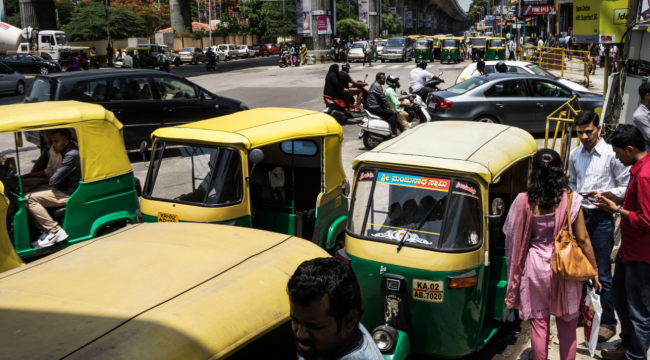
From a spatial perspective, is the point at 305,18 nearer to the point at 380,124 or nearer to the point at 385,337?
the point at 380,124

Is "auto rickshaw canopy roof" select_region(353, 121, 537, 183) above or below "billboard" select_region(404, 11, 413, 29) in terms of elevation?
below

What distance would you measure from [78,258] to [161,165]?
2.82 m

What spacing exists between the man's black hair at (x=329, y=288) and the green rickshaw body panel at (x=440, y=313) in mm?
2144

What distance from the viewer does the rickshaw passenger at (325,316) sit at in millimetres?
2137

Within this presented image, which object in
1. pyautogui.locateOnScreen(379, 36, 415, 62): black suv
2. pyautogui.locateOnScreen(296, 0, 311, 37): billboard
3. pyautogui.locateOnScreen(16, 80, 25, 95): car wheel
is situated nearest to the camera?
pyautogui.locateOnScreen(16, 80, 25, 95): car wheel

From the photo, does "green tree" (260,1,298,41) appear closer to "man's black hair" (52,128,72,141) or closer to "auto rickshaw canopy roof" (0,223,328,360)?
"man's black hair" (52,128,72,141)

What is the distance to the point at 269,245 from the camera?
11.1 ft

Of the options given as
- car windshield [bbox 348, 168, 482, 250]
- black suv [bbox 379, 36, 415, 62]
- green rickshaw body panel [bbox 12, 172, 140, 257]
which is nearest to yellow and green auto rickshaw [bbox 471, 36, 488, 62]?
black suv [bbox 379, 36, 415, 62]

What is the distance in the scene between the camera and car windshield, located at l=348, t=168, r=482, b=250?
4332 mm

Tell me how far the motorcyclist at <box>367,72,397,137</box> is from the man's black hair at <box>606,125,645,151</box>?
316 inches

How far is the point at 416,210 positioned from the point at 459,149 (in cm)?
65

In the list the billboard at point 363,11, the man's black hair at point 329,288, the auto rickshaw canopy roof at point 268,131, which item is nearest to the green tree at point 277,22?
the billboard at point 363,11

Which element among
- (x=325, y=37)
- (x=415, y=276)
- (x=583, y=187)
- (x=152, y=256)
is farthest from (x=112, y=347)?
(x=325, y=37)

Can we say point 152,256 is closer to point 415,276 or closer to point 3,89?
→ point 415,276
